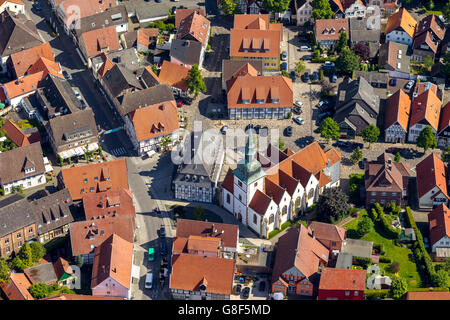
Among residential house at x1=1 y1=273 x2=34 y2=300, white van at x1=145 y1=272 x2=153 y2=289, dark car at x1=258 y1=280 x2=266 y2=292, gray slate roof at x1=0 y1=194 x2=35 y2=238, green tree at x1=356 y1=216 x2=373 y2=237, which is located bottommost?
dark car at x1=258 y1=280 x2=266 y2=292

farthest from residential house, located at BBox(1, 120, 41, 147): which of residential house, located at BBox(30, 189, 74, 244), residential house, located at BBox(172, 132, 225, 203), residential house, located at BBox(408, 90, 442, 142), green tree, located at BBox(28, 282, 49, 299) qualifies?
residential house, located at BBox(408, 90, 442, 142)

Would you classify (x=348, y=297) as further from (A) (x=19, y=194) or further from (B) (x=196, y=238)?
(A) (x=19, y=194)

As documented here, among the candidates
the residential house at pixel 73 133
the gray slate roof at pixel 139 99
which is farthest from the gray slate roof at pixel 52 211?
the gray slate roof at pixel 139 99

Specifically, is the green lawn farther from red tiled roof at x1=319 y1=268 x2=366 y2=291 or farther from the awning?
the awning

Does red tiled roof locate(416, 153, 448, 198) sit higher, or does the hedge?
red tiled roof locate(416, 153, 448, 198)

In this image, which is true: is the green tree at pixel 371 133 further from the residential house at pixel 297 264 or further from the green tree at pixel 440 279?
the green tree at pixel 440 279

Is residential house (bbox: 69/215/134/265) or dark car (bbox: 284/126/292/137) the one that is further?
dark car (bbox: 284/126/292/137)

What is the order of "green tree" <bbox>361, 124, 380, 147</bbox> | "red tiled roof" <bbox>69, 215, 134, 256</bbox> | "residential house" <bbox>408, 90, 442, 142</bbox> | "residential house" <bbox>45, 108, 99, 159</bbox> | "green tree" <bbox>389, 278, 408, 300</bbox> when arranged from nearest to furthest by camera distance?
"green tree" <bbox>389, 278, 408, 300</bbox>, "red tiled roof" <bbox>69, 215, 134, 256</bbox>, "residential house" <bbox>45, 108, 99, 159</bbox>, "green tree" <bbox>361, 124, 380, 147</bbox>, "residential house" <bbox>408, 90, 442, 142</bbox>
